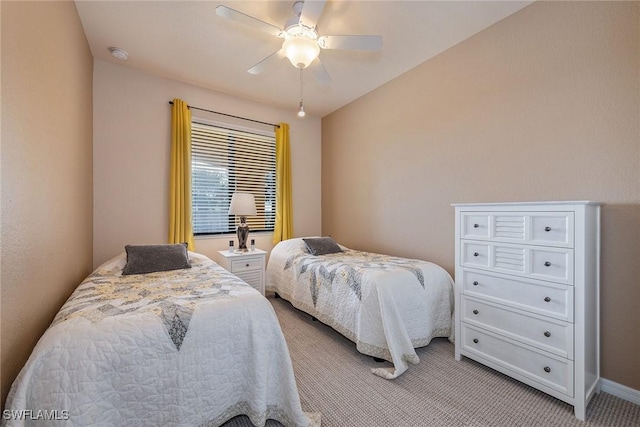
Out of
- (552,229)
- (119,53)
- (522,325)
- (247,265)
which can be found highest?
(119,53)

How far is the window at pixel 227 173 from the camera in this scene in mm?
3248

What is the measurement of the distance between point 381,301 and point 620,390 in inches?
60.0

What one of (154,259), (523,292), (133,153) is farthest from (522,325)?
(133,153)

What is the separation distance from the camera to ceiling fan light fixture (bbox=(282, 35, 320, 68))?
1.87m

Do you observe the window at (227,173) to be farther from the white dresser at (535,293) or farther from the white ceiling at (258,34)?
the white dresser at (535,293)

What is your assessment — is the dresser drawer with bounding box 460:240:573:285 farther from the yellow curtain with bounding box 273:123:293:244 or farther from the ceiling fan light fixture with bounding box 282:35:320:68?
the yellow curtain with bounding box 273:123:293:244

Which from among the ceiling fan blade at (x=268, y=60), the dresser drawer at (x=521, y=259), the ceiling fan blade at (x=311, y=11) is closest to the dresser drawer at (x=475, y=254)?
the dresser drawer at (x=521, y=259)

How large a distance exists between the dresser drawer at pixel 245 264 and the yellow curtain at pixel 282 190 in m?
0.75

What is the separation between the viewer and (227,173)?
3.45 metres

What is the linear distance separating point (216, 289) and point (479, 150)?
2.45 meters

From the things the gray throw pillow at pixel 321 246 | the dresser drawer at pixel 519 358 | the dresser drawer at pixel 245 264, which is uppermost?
the gray throw pillow at pixel 321 246

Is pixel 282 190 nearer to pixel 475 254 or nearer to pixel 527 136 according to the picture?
pixel 475 254

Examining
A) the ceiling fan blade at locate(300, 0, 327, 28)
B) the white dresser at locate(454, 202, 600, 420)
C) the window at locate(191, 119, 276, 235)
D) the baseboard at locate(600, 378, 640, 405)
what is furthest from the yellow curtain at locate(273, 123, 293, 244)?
the baseboard at locate(600, 378, 640, 405)

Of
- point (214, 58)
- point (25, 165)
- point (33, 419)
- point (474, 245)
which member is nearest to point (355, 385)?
point (474, 245)
